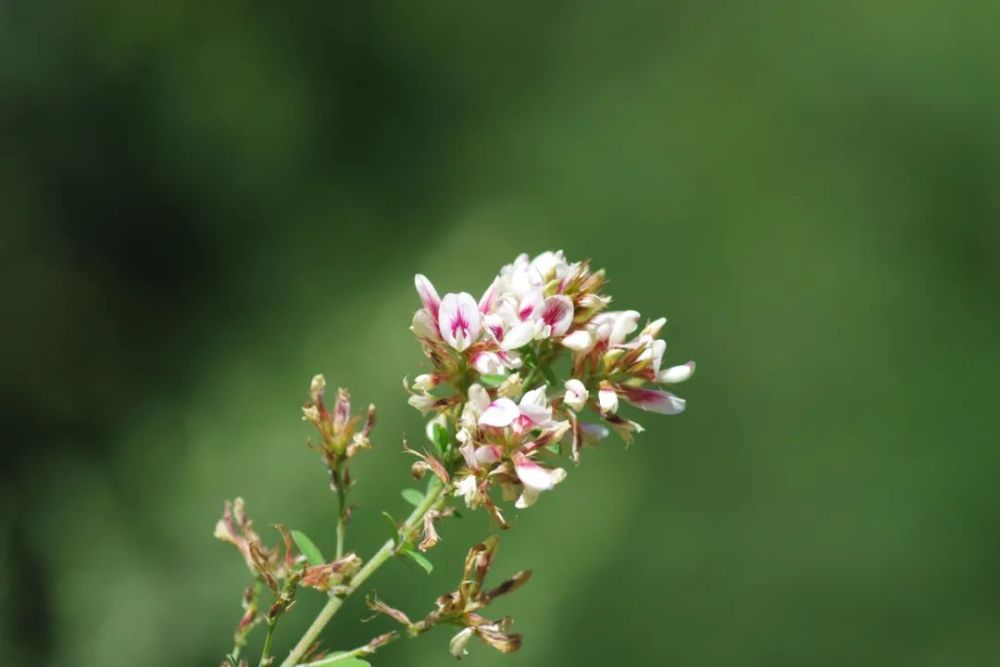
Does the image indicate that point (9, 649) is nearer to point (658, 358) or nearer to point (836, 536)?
point (836, 536)

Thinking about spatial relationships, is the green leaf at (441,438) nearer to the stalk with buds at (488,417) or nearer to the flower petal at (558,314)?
the stalk with buds at (488,417)

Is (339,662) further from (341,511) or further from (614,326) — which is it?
(614,326)

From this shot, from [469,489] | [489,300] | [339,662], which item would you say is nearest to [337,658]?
[339,662]

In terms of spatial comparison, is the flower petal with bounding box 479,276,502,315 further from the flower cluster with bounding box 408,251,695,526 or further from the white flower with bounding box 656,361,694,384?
the white flower with bounding box 656,361,694,384

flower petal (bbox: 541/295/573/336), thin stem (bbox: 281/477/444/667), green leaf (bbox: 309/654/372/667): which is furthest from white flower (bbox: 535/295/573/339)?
green leaf (bbox: 309/654/372/667)

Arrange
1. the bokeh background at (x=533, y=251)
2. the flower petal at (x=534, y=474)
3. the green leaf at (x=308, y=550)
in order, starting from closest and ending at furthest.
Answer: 1. the flower petal at (x=534, y=474)
2. the green leaf at (x=308, y=550)
3. the bokeh background at (x=533, y=251)

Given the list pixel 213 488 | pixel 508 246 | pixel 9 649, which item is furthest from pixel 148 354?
pixel 508 246

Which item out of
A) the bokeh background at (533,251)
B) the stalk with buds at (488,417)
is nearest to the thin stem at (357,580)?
the stalk with buds at (488,417)

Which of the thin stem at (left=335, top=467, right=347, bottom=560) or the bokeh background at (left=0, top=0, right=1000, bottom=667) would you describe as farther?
the bokeh background at (left=0, top=0, right=1000, bottom=667)
